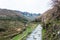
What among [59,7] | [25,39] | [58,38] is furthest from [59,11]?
[25,39]

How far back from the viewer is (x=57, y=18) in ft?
72.4

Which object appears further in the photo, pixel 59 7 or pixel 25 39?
pixel 25 39

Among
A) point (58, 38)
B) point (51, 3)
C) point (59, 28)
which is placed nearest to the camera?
point (58, 38)

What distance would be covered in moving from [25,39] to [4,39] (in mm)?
3066

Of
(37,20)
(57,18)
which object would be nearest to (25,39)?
(57,18)

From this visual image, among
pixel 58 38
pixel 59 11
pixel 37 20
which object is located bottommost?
pixel 37 20

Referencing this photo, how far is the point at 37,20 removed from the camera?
68938 mm

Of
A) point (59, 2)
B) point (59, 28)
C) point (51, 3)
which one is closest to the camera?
point (59, 28)

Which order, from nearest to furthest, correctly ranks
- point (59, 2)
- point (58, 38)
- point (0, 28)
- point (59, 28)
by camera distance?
point (58, 38) → point (59, 28) → point (59, 2) → point (0, 28)

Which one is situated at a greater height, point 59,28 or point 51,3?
point 51,3

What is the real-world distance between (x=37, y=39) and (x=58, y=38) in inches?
405

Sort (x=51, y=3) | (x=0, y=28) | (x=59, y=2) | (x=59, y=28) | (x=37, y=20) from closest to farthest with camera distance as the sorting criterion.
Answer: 1. (x=59, y=28)
2. (x=59, y=2)
3. (x=51, y=3)
4. (x=0, y=28)
5. (x=37, y=20)

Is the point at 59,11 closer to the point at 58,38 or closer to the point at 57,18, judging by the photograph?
the point at 57,18

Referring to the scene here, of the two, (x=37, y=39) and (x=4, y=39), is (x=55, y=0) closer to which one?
(x=37, y=39)
